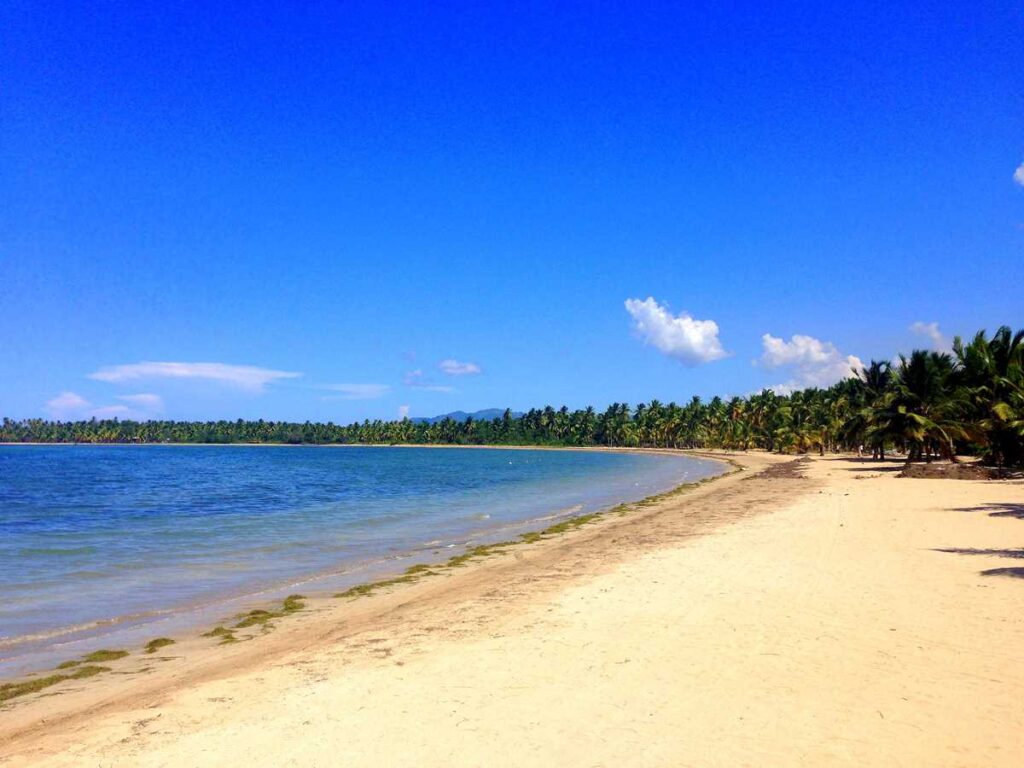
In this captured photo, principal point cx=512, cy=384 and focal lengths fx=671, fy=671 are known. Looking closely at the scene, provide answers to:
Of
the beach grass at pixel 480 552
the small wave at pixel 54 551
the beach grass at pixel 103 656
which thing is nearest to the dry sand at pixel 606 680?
the beach grass at pixel 103 656

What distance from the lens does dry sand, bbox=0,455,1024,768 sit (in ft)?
22.5

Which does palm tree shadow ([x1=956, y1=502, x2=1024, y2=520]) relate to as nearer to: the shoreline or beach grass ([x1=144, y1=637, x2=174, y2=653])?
the shoreline

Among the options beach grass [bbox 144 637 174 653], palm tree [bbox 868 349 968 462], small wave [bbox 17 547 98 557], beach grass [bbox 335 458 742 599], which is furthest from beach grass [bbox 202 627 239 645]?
palm tree [bbox 868 349 968 462]

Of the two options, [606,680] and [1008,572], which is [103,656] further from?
[1008,572]

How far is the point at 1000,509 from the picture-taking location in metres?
25.5

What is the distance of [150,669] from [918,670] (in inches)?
443

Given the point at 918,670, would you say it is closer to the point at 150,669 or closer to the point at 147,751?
the point at 147,751

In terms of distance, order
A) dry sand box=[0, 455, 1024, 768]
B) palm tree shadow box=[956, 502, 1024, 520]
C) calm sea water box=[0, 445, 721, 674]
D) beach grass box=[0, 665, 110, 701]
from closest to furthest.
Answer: dry sand box=[0, 455, 1024, 768] < beach grass box=[0, 665, 110, 701] < calm sea water box=[0, 445, 721, 674] < palm tree shadow box=[956, 502, 1024, 520]

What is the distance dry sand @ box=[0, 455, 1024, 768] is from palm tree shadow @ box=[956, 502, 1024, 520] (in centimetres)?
869

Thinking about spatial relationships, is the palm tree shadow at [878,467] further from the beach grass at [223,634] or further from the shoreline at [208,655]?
the beach grass at [223,634]

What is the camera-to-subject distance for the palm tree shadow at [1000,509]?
23938 mm

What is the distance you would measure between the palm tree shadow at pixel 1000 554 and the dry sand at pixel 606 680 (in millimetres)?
143

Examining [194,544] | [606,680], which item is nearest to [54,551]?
[194,544]

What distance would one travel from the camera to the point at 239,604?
15.8 m
